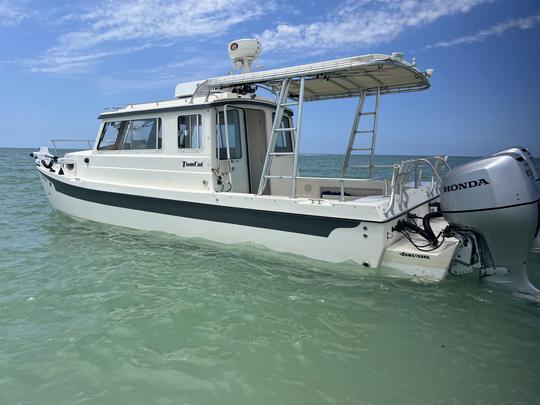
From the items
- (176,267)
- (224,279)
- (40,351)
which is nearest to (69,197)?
(176,267)

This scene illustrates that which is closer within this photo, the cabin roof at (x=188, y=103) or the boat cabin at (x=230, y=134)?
the boat cabin at (x=230, y=134)

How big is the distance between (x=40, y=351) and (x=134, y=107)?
5329 mm

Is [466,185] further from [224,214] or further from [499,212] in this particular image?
[224,214]

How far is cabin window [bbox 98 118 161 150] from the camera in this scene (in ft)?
24.2

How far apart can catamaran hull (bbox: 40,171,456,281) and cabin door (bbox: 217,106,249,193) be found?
0.77 m

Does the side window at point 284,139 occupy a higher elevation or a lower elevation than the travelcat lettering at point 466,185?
higher

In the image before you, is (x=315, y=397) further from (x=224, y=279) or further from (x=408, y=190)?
(x=408, y=190)

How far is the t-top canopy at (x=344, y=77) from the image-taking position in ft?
16.4

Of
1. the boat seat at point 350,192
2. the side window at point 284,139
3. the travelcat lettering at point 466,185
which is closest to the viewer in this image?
the travelcat lettering at point 466,185

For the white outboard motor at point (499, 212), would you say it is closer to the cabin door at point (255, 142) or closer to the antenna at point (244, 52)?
the cabin door at point (255, 142)

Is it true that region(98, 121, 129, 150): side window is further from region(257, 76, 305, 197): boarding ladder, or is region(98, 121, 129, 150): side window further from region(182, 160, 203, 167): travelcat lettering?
region(257, 76, 305, 197): boarding ladder

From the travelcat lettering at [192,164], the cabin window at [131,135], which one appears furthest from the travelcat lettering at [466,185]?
the cabin window at [131,135]

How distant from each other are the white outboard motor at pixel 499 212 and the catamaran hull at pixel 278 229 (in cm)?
41

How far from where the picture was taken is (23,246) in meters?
7.03
